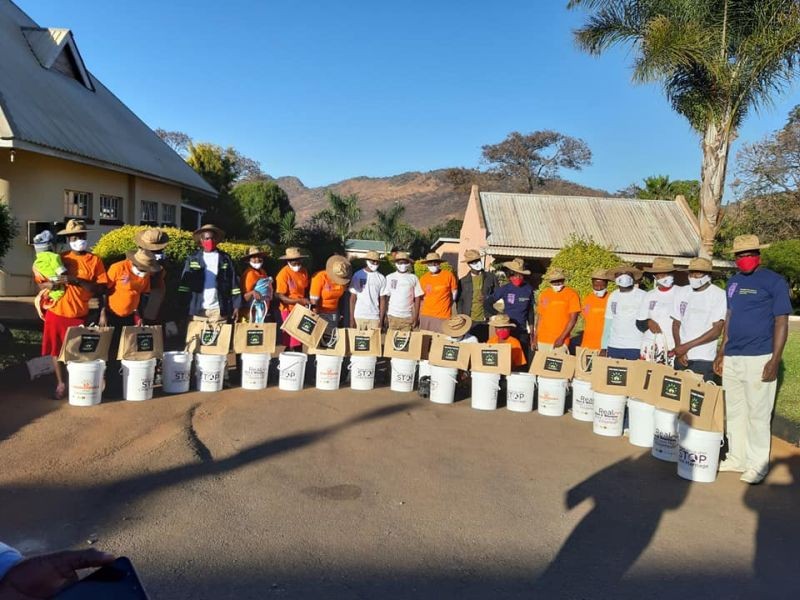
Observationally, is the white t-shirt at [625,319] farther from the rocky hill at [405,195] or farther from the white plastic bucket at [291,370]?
the rocky hill at [405,195]

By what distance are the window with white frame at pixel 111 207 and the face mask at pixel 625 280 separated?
14.3m

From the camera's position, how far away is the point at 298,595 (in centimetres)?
357

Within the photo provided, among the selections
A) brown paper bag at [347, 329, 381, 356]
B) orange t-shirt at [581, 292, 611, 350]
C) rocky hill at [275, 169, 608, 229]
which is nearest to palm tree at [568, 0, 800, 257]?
orange t-shirt at [581, 292, 611, 350]

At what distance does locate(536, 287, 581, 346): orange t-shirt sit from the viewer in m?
8.67

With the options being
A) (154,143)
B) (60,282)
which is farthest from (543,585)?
(154,143)

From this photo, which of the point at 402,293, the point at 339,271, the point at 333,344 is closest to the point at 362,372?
the point at 333,344

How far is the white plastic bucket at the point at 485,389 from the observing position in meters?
8.00

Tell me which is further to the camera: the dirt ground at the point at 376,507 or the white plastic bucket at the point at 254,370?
the white plastic bucket at the point at 254,370

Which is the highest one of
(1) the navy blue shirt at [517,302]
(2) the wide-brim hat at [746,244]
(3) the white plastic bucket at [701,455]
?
(2) the wide-brim hat at [746,244]

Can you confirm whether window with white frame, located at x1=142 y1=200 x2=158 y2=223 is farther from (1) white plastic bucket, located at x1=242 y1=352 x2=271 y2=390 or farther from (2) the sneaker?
(2) the sneaker

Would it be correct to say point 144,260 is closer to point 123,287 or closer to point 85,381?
point 123,287

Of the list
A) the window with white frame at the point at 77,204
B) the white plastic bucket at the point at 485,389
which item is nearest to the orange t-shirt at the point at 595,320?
the white plastic bucket at the point at 485,389

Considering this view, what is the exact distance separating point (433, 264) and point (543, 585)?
6.13 m

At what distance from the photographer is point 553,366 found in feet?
25.9
